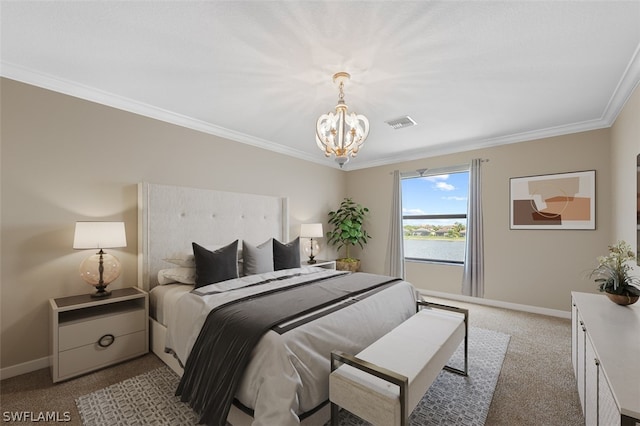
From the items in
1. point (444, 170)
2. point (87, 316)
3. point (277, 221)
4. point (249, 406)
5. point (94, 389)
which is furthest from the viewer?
point (444, 170)

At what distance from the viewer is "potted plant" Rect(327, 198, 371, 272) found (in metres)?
5.20

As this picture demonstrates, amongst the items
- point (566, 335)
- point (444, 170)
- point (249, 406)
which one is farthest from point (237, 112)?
point (566, 335)

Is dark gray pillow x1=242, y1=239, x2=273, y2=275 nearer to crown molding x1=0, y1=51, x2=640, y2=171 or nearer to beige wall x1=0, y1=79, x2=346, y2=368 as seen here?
beige wall x1=0, y1=79, x2=346, y2=368

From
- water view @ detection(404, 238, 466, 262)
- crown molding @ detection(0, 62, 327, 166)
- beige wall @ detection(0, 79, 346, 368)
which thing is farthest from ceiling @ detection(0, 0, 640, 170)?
water view @ detection(404, 238, 466, 262)

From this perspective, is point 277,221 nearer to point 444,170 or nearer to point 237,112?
point 237,112

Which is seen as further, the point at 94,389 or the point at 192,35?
the point at 94,389

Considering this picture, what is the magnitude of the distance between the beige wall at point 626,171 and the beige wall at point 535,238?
162 mm

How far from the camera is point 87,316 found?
237cm

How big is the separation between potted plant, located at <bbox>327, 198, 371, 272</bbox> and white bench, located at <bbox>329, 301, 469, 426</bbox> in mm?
3218

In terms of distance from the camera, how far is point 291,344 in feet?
5.02

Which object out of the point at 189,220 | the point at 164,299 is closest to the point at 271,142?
the point at 189,220

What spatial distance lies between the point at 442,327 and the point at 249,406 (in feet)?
4.83

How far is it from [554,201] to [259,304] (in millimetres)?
4118

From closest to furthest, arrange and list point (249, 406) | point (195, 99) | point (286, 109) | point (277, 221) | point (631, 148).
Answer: point (249, 406)
point (631, 148)
point (195, 99)
point (286, 109)
point (277, 221)
